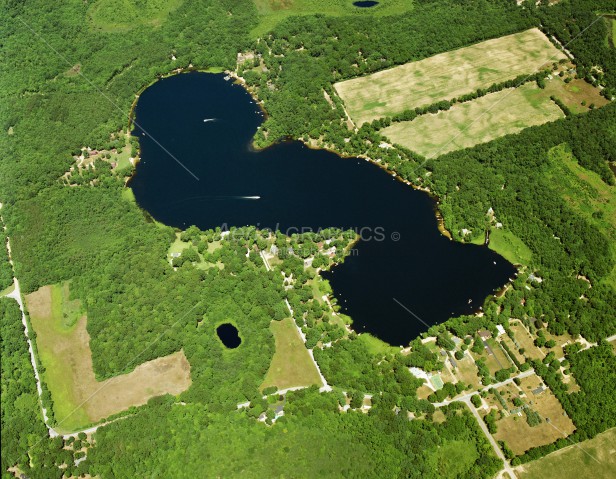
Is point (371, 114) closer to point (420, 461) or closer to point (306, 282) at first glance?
point (306, 282)

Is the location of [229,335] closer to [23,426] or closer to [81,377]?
[81,377]

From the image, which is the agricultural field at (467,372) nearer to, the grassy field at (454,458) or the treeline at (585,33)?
the grassy field at (454,458)

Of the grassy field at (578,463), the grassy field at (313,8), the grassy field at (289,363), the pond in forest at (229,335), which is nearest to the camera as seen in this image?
the grassy field at (578,463)

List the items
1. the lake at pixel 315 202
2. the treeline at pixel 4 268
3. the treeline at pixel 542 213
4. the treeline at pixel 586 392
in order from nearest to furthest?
1. the treeline at pixel 586 392
2. the treeline at pixel 542 213
3. the lake at pixel 315 202
4. the treeline at pixel 4 268

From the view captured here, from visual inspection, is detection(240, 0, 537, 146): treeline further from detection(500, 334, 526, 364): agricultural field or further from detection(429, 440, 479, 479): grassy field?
detection(429, 440, 479, 479): grassy field

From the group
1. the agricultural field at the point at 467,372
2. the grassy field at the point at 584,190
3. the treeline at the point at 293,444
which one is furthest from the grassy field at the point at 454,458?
the grassy field at the point at 584,190

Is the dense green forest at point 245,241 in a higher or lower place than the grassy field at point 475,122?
lower
